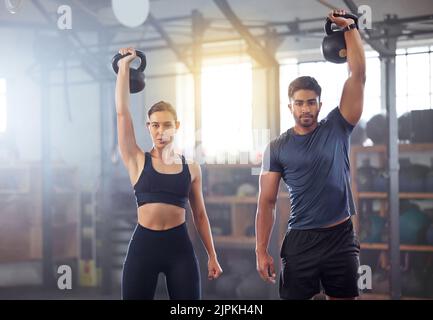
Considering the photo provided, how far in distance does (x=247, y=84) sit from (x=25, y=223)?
58.9 inches

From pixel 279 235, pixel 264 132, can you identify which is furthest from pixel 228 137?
pixel 279 235

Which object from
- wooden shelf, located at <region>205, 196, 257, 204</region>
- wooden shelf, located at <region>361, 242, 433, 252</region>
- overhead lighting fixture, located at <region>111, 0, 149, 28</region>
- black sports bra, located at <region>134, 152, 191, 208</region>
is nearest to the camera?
black sports bra, located at <region>134, 152, 191, 208</region>

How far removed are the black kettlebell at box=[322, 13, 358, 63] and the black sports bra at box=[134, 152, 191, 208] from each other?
2.01ft

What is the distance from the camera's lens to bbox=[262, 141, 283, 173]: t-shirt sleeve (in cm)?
177

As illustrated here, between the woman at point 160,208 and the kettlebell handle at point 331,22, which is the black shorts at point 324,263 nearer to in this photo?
the woman at point 160,208

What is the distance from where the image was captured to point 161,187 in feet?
5.91

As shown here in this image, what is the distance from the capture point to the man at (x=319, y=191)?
169 centimetres

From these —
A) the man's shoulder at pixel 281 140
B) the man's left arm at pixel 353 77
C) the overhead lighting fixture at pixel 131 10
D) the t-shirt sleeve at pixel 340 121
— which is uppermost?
the overhead lighting fixture at pixel 131 10

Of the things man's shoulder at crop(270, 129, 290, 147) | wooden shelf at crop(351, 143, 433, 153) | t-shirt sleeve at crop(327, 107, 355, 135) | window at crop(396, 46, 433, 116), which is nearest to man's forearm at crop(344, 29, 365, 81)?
t-shirt sleeve at crop(327, 107, 355, 135)

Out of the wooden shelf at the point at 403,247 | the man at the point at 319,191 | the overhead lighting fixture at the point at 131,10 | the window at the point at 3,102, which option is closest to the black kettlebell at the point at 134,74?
the man at the point at 319,191

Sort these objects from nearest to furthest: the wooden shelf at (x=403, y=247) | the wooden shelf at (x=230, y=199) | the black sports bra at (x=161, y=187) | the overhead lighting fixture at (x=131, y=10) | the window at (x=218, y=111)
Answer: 1. the black sports bra at (x=161, y=187)
2. the overhead lighting fixture at (x=131, y=10)
3. the window at (x=218, y=111)
4. the wooden shelf at (x=403, y=247)
5. the wooden shelf at (x=230, y=199)

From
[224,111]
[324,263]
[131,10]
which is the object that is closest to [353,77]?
[324,263]

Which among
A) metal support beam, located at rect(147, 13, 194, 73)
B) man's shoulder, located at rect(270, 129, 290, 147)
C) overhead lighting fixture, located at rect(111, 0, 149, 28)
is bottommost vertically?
man's shoulder, located at rect(270, 129, 290, 147)

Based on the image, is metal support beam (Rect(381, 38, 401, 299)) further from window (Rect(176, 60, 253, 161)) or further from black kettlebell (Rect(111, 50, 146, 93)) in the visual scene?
black kettlebell (Rect(111, 50, 146, 93))
